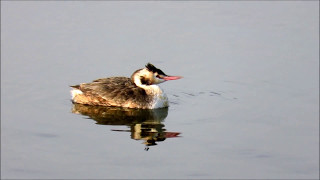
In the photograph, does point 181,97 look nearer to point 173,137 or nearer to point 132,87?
point 132,87

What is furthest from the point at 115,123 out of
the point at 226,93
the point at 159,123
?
the point at 226,93

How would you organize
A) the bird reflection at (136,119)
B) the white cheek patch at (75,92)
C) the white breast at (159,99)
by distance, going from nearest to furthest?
the bird reflection at (136,119) → the white breast at (159,99) → the white cheek patch at (75,92)

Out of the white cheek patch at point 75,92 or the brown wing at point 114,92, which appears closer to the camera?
the brown wing at point 114,92

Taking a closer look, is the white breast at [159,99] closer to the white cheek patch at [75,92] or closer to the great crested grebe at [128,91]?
the great crested grebe at [128,91]

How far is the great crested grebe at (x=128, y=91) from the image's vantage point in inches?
684

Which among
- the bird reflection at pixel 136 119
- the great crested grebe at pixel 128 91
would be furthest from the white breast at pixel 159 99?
the bird reflection at pixel 136 119

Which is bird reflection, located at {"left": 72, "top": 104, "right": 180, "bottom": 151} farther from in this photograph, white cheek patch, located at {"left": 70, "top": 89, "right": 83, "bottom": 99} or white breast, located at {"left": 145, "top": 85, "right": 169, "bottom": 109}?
white cheek patch, located at {"left": 70, "top": 89, "right": 83, "bottom": 99}

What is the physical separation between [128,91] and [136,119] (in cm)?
121

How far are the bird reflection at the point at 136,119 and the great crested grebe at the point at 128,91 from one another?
14 centimetres

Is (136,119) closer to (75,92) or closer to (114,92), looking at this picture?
(114,92)

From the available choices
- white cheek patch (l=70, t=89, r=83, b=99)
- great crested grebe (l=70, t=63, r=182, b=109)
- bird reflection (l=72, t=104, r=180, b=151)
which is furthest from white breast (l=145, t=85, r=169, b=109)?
white cheek patch (l=70, t=89, r=83, b=99)

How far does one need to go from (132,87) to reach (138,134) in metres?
2.70

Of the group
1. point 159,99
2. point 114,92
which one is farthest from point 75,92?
point 159,99

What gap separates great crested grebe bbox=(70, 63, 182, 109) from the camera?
17.4 meters
